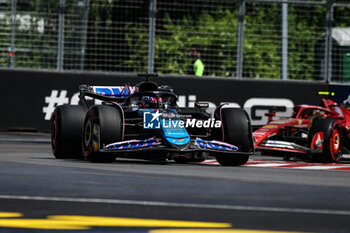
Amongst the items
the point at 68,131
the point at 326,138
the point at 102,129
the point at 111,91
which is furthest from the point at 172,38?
the point at 102,129

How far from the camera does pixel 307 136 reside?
539 inches

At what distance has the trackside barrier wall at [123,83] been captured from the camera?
19406 millimetres

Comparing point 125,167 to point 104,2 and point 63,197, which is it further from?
point 104,2

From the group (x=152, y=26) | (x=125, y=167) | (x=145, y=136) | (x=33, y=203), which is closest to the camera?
(x=33, y=203)

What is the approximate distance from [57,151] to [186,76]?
318 inches

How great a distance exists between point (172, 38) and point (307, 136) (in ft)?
21.6

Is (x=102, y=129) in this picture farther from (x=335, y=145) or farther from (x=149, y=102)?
(x=335, y=145)

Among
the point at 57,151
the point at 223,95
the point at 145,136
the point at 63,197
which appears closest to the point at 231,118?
the point at 145,136

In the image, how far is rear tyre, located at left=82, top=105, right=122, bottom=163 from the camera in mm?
10992

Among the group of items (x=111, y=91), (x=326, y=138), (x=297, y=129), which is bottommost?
(x=326, y=138)

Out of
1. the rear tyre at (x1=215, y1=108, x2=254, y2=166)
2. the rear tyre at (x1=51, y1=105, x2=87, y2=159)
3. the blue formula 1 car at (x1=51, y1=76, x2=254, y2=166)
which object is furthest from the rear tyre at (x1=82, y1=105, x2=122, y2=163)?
the rear tyre at (x1=215, y1=108, x2=254, y2=166)

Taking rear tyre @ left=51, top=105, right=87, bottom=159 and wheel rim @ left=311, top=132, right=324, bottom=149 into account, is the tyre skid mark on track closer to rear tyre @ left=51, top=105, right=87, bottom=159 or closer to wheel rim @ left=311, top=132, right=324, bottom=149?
wheel rim @ left=311, top=132, right=324, bottom=149

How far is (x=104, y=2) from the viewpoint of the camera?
65.6 feet

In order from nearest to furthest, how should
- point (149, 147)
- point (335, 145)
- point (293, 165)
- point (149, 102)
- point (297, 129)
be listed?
point (149, 147) → point (149, 102) → point (293, 165) → point (335, 145) → point (297, 129)
